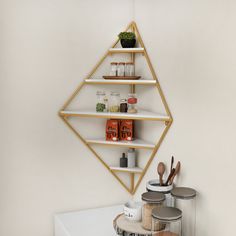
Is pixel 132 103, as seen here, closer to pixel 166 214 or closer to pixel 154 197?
pixel 154 197

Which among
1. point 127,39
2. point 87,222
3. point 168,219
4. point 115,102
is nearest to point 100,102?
point 115,102

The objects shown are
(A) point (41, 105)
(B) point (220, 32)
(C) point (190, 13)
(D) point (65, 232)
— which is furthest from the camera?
(A) point (41, 105)

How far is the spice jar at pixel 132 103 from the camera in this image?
243 cm

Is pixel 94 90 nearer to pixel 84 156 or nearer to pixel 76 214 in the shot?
pixel 84 156

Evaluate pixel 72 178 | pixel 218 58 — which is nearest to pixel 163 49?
pixel 218 58

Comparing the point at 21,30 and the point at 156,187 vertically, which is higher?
the point at 21,30

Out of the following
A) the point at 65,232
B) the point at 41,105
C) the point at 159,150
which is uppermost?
the point at 41,105

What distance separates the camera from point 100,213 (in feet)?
8.33

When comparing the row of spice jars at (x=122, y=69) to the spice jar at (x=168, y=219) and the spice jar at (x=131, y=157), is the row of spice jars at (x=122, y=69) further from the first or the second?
the spice jar at (x=168, y=219)

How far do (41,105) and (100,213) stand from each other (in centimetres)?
80

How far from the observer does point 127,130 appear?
8.33ft

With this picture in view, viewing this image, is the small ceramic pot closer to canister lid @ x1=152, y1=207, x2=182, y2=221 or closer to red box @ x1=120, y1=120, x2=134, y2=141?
canister lid @ x1=152, y1=207, x2=182, y2=221

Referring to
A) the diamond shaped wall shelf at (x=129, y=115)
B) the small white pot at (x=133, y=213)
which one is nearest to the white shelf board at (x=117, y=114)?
the diamond shaped wall shelf at (x=129, y=115)

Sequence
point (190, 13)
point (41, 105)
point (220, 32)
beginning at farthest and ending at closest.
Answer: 1. point (41, 105)
2. point (190, 13)
3. point (220, 32)
